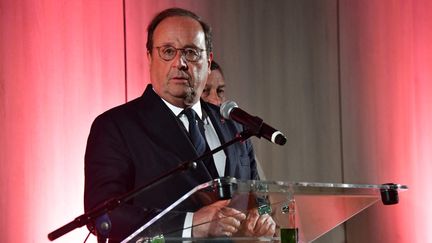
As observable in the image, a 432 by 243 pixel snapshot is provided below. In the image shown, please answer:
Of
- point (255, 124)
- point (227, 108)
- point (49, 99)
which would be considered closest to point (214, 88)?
point (49, 99)

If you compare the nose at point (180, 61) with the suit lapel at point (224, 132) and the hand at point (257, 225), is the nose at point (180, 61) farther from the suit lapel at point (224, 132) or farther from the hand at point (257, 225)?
the hand at point (257, 225)

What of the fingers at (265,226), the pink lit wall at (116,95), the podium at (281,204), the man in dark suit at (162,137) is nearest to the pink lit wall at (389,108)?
the pink lit wall at (116,95)

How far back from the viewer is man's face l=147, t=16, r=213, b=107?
2451 millimetres

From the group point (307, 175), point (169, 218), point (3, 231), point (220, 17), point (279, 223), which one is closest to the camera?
point (169, 218)

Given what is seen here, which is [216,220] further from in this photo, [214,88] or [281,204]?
[214,88]

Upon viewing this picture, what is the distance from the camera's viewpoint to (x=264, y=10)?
473cm

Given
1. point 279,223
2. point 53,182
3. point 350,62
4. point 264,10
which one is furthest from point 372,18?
point 279,223

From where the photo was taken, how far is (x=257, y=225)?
5.80 feet

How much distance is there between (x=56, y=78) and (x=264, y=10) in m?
1.54

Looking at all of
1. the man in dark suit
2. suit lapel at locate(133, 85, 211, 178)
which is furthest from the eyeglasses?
suit lapel at locate(133, 85, 211, 178)

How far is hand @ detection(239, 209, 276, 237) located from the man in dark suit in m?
0.36

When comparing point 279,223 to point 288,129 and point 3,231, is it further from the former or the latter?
point 288,129

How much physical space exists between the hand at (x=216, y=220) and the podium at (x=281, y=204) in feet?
0.05

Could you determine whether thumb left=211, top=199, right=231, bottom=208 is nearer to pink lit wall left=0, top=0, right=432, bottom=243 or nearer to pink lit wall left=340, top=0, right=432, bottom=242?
pink lit wall left=0, top=0, right=432, bottom=243
